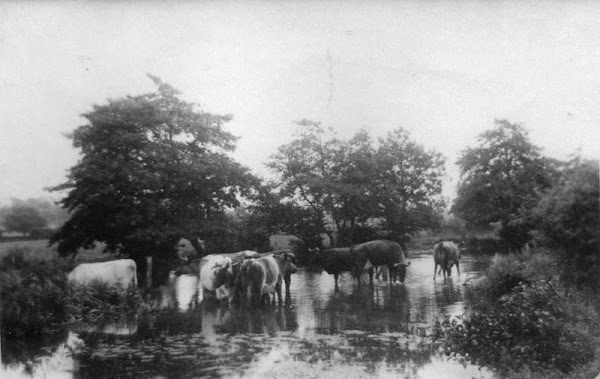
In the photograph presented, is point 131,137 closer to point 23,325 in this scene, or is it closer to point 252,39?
point 252,39

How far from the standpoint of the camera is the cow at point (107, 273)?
477cm

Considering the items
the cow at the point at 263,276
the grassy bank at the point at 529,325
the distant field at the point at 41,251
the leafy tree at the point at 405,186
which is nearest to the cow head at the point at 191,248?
the cow at the point at 263,276

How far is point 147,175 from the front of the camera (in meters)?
4.79

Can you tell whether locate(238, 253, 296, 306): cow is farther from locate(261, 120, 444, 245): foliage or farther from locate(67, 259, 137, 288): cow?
locate(67, 259, 137, 288): cow

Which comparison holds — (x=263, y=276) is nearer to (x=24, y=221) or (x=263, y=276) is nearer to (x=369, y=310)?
(x=369, y=310)

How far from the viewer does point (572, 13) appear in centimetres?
483

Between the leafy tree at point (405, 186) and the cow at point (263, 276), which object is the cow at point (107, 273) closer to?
the cow at point (263, 276)

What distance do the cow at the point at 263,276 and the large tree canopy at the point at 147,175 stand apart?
1.90ft

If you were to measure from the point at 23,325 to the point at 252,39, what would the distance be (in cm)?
329

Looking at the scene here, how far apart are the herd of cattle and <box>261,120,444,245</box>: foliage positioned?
0.18 m

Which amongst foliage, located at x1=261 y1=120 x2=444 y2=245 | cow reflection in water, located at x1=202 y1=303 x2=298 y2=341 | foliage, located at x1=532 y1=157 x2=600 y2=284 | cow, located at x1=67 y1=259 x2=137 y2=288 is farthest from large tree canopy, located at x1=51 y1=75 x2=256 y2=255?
foliage, located at x1=532 y1=157 x2=600 y2=284

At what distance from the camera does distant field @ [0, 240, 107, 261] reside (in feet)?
15.6

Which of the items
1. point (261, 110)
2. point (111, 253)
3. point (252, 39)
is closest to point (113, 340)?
point (111, 253)

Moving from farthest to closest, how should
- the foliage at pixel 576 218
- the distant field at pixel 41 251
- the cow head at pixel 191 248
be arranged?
1. the cow head at pixel 191 248
2. the distant field at pixel 41 251
3. the foliage at pixel 576 218
